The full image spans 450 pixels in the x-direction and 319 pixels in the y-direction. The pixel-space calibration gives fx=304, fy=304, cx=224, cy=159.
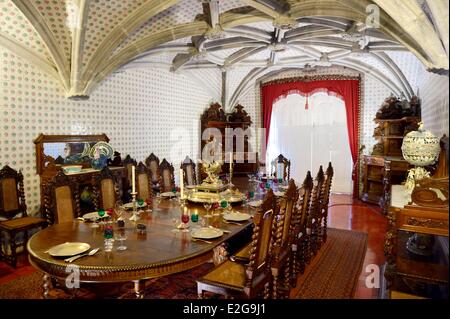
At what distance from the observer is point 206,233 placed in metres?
2.56

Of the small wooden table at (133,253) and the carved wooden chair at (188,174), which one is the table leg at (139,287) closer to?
the small wooden table at (133,253)

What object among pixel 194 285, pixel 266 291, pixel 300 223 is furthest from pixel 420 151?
pixel 194 285

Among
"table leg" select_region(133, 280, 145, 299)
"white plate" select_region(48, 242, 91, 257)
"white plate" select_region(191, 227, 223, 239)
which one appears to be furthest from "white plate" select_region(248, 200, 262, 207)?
"white plate" select_region(48, 242, 91, 257)

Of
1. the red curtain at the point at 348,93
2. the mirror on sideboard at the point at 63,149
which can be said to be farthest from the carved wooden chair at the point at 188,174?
the red curtain at the point at 348,93

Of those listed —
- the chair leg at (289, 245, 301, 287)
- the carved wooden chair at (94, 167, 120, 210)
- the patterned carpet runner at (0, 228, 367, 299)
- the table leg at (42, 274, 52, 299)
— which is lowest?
the patterned carpet runner at (0, 228, 367, 299)

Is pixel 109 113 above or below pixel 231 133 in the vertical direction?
above

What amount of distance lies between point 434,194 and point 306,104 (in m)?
7.17

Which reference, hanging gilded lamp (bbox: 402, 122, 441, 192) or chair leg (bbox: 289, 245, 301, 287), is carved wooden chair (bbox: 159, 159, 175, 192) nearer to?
chair leg (bbox: 289, 245, 301, 287)

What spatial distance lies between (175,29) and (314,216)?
145 inches

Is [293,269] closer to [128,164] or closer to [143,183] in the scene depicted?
[143,183]

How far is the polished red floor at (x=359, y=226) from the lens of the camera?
3.63m

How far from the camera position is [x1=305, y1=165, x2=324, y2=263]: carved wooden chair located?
3844 millimetres

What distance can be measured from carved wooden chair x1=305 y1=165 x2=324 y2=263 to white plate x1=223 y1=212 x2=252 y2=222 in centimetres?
111

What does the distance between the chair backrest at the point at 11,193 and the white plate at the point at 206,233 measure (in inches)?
125
